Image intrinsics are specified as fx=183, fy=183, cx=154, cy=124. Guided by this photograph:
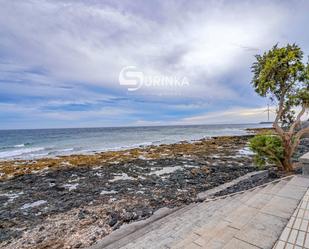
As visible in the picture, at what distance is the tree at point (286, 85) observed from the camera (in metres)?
5.99

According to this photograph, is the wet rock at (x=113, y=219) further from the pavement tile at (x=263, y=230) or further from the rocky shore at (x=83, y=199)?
the pavement tile at (x=263, y=230)

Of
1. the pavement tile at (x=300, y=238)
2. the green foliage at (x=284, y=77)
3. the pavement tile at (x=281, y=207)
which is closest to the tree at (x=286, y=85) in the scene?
the green foliage at (x=284, y=77)

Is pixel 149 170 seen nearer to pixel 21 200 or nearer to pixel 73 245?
pixel 21 200

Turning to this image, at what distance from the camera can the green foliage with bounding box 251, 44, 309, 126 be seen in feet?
19.6

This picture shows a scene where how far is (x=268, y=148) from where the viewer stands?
20.8ft

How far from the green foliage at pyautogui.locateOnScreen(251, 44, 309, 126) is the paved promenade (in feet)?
9.79

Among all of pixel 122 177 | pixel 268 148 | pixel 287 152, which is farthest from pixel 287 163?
pixel 122 177

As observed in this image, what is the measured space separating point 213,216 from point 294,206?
1.49 meters

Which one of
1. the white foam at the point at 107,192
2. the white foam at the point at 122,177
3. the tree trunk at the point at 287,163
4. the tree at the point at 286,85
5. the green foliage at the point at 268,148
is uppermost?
the tree at the point at 286,85

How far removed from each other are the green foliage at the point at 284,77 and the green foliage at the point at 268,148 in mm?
933

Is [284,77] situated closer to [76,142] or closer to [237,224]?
[237,224]

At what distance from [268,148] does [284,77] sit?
8.17ft

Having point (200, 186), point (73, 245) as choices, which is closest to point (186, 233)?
point (73, 245)

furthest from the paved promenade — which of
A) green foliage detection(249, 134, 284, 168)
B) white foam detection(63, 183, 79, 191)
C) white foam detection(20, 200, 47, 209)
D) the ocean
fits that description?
the ocean
